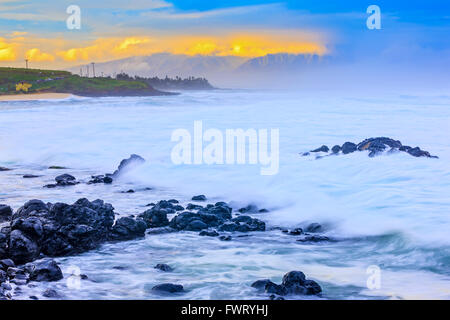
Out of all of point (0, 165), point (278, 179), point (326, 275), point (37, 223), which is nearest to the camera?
point (326, 275)

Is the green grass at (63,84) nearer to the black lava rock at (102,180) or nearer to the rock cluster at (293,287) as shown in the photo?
the black lava rock at (102,180)

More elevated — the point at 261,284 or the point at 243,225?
the point at 243,225

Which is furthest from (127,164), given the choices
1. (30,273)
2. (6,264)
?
(30,273)

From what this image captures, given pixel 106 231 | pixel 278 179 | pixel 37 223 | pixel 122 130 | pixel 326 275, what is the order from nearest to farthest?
pixel 326 275, pixel 37 223, pixel 106 231, pixel 278 179, pixel 122 130

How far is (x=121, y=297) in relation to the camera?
8.28 meters

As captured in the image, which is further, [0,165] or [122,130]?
[122,130]

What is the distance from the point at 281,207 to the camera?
14273mm

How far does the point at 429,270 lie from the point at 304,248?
220 centimetres

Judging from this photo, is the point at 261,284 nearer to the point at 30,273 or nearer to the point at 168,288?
the point at 168,288

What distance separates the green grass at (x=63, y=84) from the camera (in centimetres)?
7519

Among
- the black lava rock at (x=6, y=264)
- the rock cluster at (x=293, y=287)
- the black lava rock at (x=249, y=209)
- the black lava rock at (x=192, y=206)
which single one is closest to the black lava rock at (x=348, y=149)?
the black lava rock at (x=249, y=209)

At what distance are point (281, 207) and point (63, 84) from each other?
73029 millimetres

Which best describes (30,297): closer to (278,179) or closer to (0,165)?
(278,179)
